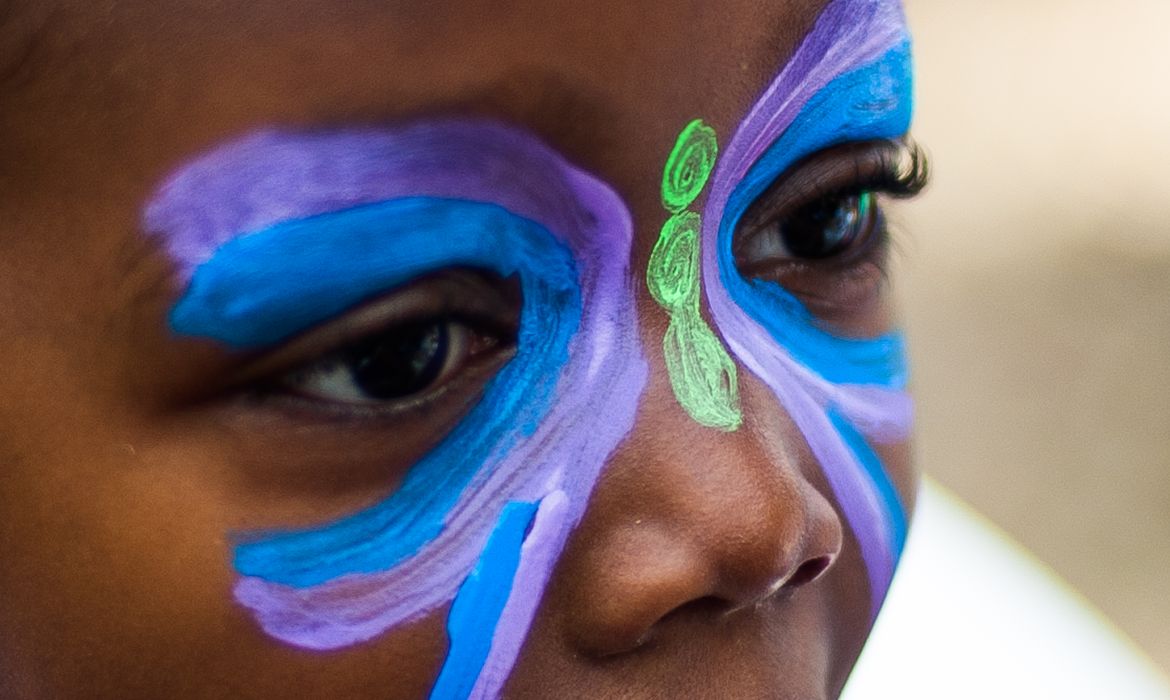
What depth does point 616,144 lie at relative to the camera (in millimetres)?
663

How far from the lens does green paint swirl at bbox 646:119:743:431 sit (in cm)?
70

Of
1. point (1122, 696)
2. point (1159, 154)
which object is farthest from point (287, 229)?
point (1159, 154)

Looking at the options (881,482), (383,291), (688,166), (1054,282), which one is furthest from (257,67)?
(1054,282)

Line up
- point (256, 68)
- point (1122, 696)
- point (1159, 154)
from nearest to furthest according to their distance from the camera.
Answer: point (256, 68), point (1122, 696), point (1159, 154)

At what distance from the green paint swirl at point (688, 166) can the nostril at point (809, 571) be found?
0.21 metres

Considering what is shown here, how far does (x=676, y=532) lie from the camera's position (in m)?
0.68

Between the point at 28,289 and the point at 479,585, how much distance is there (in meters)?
0.27

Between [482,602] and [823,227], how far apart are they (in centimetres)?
36

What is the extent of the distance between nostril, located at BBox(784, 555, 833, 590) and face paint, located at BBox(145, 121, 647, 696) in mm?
134

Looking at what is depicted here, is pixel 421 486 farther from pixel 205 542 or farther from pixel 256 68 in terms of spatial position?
pixel 256 68

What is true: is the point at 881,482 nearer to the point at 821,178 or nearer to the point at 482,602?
the point at 821,178

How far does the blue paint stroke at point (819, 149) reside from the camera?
0.76 m

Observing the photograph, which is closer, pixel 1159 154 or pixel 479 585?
pixel 479 585

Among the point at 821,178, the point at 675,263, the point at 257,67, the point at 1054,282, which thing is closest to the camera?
the point at 257,67
